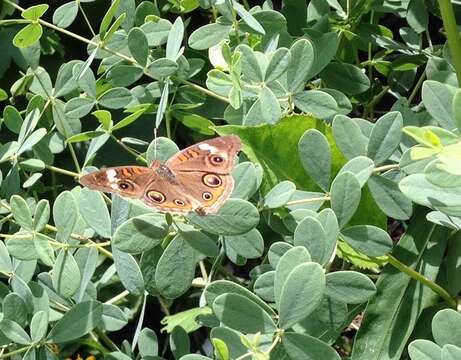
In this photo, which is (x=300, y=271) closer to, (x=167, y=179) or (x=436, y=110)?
(x=167, y=179)

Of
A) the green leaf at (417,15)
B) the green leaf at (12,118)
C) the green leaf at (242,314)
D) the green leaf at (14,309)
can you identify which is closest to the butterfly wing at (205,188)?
the green leaf at (242,314)

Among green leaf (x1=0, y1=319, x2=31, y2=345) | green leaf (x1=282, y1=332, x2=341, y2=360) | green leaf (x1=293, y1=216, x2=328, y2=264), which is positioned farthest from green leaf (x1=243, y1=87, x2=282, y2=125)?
green leaf (x1=0, y1=319, x2=31, y2=345)

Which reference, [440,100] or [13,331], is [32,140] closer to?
[13,331]

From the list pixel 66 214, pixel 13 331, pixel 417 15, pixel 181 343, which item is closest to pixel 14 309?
pixel 13 331

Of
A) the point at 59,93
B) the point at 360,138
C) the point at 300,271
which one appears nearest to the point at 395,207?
Answer: the point at 360,138

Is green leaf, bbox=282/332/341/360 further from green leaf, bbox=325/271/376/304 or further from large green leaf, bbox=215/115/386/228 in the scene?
large green leaf, bbox=215/115/386/228

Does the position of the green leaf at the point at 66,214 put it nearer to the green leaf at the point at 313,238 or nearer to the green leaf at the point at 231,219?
the green leaf at the point at 231,219
